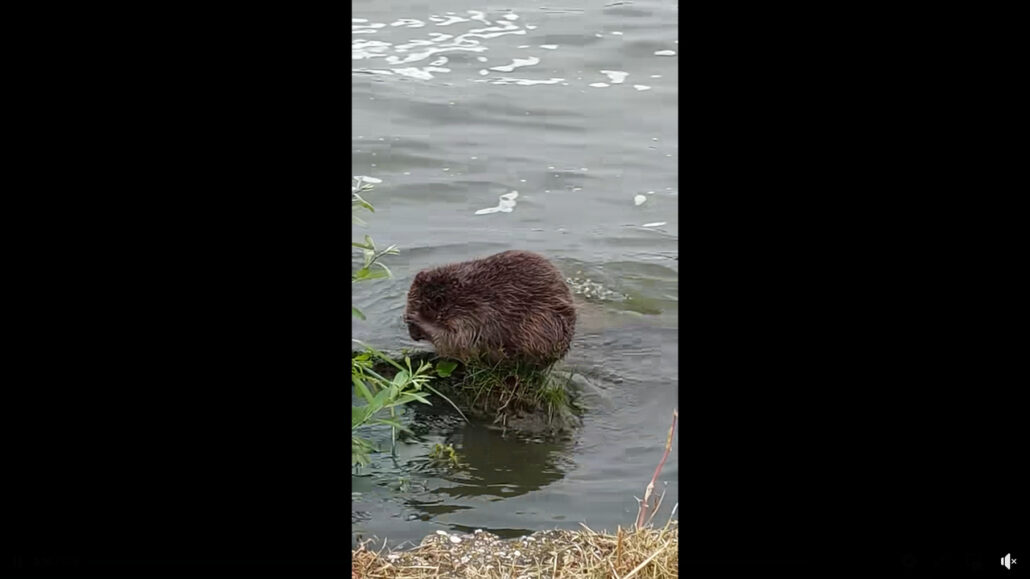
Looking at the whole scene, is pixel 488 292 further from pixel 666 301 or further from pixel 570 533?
pixel 570 533

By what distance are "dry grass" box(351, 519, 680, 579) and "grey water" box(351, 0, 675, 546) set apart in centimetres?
82

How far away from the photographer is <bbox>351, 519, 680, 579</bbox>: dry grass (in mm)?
2062

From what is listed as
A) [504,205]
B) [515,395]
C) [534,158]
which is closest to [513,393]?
[515,395]

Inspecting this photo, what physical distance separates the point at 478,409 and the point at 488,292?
0.35m

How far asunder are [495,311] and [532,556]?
0.98 m

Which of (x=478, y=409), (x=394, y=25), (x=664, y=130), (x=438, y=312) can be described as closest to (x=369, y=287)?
(x=438, y=312)

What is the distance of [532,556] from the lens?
225 centimetres

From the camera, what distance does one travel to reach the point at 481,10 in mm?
3545

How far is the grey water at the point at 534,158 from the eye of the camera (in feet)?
10.8

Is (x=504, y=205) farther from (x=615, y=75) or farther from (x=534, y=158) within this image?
(x=615, y=75)

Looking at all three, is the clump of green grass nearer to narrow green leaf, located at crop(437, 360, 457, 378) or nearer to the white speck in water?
narrow green leaf, located at crop(437, 360, 457, 378)

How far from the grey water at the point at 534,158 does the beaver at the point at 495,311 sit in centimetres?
12

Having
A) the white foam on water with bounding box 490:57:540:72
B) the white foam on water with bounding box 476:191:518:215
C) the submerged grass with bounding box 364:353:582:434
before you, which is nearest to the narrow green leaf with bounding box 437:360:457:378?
the submerged grass with bounding box 364:353:582:434
